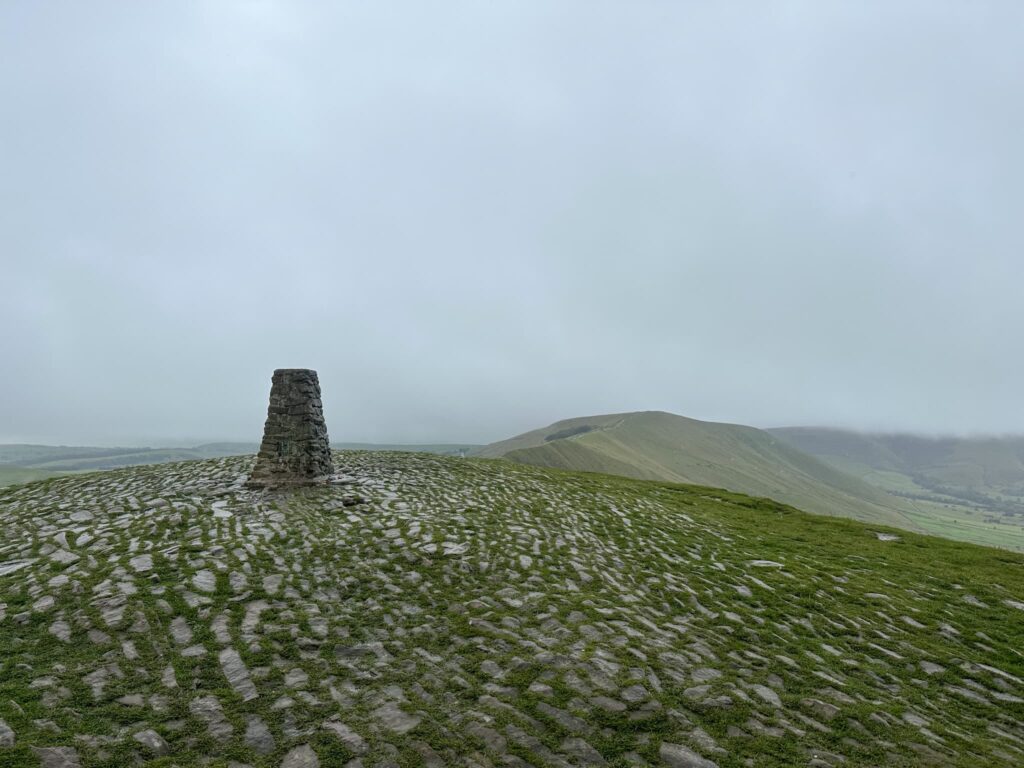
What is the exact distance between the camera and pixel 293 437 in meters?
24.8

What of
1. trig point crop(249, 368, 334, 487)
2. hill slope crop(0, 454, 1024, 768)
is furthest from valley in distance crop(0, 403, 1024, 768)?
Result: trig point crop(249, 368, 334, 487)

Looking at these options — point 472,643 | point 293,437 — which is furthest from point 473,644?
point 293,437

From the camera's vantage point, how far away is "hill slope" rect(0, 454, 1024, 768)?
7.98 metres

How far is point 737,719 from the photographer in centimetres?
859

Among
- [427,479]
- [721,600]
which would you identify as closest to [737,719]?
[721,600]

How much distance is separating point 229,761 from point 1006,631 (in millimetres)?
19134

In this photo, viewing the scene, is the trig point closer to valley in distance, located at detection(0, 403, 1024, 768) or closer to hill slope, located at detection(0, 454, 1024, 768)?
valley in distance, located at detection(0, 403, 1024, 768)

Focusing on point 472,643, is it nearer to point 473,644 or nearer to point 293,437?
point 473,644

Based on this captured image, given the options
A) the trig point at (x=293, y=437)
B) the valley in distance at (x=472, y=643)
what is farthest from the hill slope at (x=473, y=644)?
the trig point at (x=293, y=437)

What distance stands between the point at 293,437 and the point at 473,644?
56.7 ft

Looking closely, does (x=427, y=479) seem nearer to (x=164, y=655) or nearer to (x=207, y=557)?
(x=207, y=557)

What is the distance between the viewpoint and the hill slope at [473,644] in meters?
7.98

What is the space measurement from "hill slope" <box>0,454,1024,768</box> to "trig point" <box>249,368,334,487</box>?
3.25 meters

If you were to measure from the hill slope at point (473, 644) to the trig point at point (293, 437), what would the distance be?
3249mm
